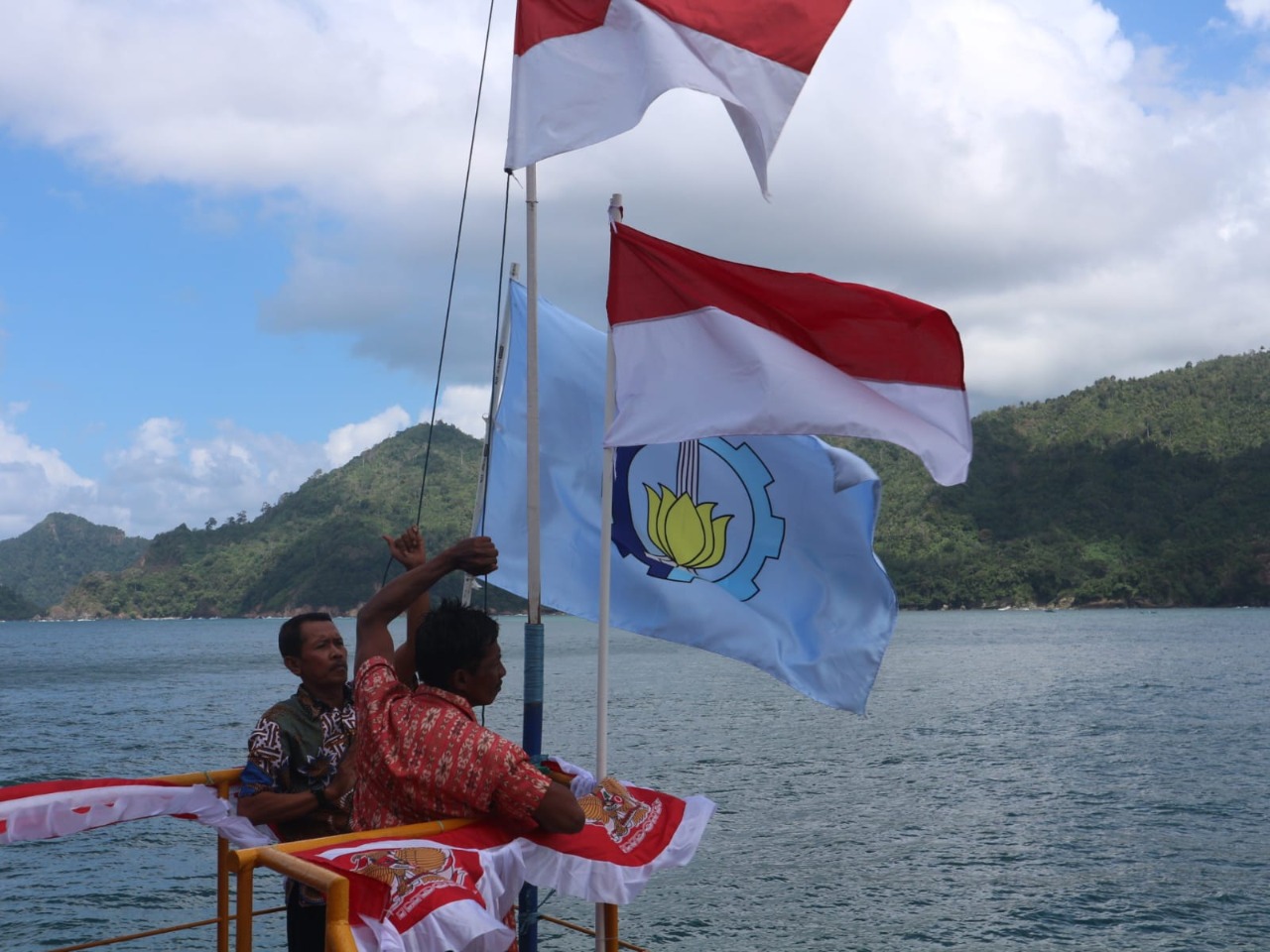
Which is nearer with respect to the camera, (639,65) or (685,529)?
(639,65)

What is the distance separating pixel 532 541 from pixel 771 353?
128 centimetres

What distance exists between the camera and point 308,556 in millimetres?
169000

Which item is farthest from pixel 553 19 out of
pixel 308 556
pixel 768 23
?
pixel 308 556

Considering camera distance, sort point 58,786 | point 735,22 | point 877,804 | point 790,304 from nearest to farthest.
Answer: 1. point 58,786
2. point 735,22
3. point 790,304
4. point 877,804

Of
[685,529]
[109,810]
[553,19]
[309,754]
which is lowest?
[109,810]

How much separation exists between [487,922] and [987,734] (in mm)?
38640

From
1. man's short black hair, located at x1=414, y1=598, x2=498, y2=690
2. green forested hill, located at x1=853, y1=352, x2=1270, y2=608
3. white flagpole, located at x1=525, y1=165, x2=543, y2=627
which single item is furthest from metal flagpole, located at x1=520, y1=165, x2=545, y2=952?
green forested hill, located at x1=853, y1=352, x2=1270, y2=608

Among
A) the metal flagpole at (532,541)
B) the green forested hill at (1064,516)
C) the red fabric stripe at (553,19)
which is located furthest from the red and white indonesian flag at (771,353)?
the green forested hill at (1064,516)

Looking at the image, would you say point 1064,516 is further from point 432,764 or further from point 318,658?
point 432,764

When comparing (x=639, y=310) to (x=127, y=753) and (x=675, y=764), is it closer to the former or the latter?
(x=675, y=764)

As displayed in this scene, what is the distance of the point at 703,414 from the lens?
5.05 metres

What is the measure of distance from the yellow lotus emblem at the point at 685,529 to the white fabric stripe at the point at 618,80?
5.55ft

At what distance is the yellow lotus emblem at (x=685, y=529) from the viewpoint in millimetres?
5938

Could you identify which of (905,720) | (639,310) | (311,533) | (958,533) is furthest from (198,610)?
(639,310)
